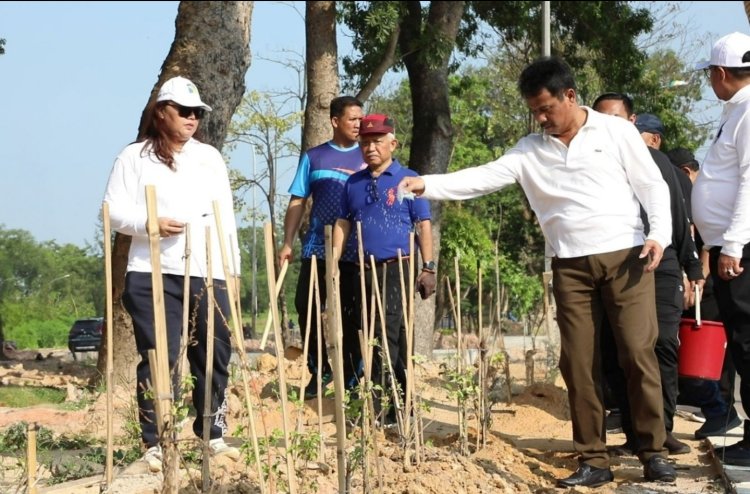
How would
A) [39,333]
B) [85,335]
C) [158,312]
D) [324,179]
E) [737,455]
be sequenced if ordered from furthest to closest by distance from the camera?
[39,333], [85,335], [324,179], [737,455], [158,312]

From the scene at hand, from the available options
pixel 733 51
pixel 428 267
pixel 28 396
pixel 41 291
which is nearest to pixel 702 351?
pixel 428 267

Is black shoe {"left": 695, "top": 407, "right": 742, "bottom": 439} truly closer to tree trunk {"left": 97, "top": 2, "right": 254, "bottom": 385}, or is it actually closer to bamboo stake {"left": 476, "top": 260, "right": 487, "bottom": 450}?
bamboo stake {"left": 476, "top": 260, "right": 487, "bottom": 450}

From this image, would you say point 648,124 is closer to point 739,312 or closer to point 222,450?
point 739,312

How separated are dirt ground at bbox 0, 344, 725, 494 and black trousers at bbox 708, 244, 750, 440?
527 mm

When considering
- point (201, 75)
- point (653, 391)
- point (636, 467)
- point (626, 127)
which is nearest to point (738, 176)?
point (626, 127)

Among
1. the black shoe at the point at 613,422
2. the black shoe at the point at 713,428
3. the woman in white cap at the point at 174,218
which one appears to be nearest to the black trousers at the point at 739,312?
the black shoe at the point at 713,428

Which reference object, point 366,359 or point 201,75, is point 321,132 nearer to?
point 201,75

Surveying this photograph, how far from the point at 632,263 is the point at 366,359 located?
1.46 metres

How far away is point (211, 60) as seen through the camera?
9.67 metres

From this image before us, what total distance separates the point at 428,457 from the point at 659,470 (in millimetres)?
1068

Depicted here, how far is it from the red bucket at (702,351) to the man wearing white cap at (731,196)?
0.61 meters

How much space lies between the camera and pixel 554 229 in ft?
18.7

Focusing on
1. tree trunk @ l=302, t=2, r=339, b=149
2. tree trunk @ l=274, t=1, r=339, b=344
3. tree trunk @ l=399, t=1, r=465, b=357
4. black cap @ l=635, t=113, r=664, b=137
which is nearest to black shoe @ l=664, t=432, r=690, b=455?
black cap @ l=635, t=113, r=664, b=137

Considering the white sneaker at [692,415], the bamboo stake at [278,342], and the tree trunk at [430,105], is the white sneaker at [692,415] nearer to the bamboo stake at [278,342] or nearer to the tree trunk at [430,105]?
the bamboo stake at [278,342]
